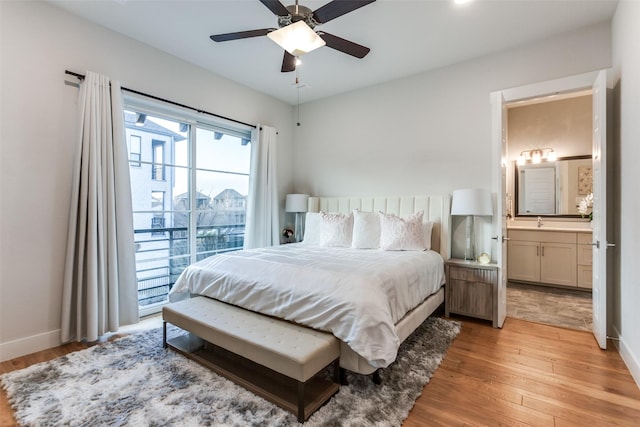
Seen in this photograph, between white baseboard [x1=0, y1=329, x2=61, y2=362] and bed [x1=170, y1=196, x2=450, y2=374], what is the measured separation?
98 cm

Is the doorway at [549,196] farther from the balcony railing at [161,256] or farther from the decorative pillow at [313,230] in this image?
the balcony railing at [161,256]

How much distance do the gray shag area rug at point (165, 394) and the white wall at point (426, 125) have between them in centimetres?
225

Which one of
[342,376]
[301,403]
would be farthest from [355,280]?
[301,403]

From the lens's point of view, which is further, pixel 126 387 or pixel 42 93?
pixel 42 93

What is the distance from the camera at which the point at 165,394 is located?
1.97 meters

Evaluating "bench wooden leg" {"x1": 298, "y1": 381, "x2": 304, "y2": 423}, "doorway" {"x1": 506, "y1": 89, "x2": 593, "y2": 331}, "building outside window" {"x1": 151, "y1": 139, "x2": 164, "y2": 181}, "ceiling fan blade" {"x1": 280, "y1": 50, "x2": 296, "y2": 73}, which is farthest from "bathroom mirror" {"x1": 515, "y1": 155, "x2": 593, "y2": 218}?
"building outside window" {"x1": 151, "y1": 139, "x2": 164, "y2": 181}

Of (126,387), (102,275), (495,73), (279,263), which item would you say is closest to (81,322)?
(102,275)

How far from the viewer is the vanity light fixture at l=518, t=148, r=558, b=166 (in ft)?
15.9

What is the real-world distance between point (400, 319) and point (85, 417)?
2.10 meters

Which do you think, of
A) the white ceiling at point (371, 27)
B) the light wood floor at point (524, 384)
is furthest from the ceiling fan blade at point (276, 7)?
the light wood floor at point (524, 384)

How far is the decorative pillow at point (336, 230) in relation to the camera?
381cm

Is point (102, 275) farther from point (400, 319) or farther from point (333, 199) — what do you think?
point (333, 199)

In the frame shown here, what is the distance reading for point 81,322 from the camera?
2760 millimetres

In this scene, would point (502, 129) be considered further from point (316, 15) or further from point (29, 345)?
point (29, 345)
